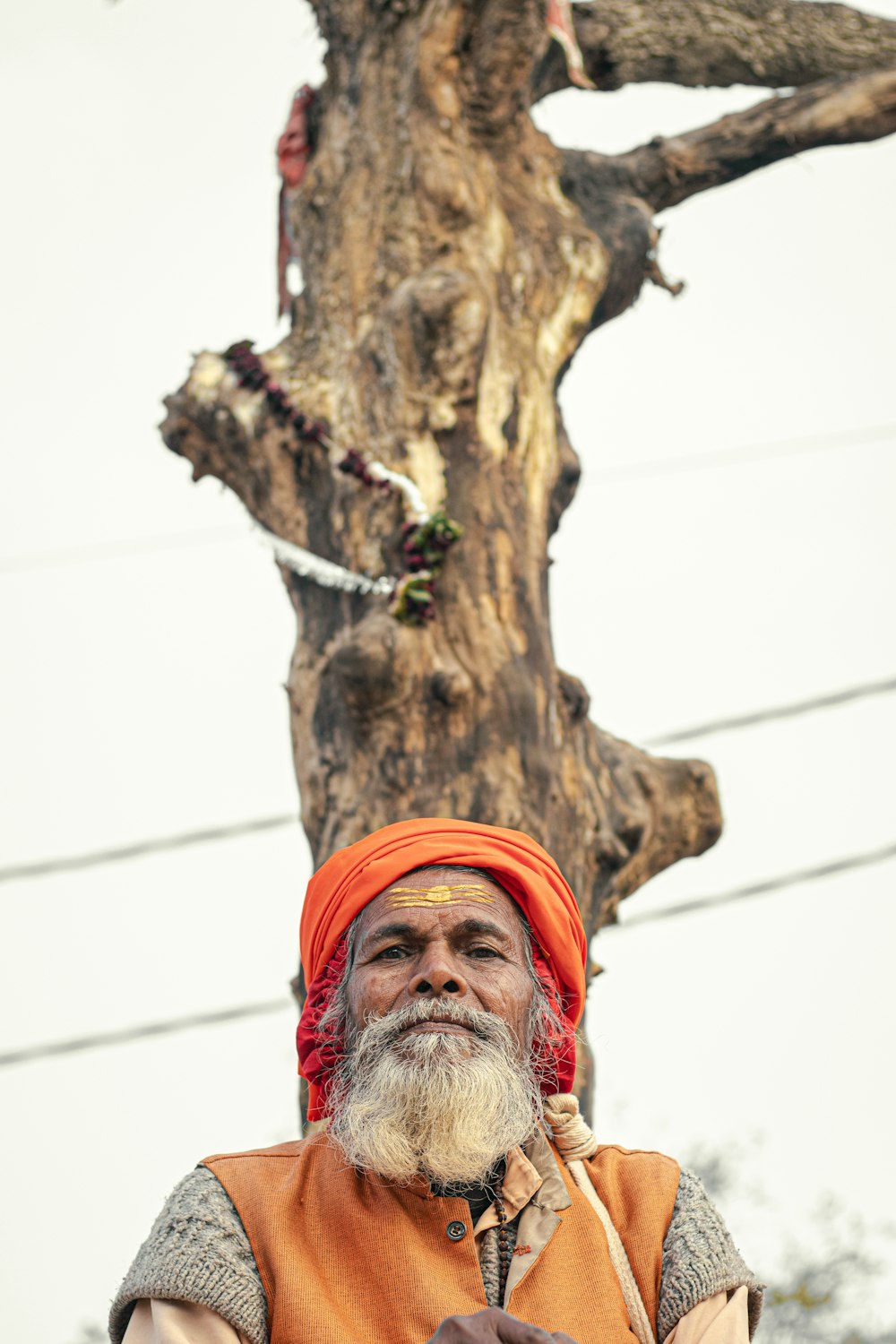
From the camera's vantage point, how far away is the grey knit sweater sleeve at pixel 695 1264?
2.22 metres

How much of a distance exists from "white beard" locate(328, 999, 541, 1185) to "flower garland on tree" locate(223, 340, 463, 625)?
1084 mm

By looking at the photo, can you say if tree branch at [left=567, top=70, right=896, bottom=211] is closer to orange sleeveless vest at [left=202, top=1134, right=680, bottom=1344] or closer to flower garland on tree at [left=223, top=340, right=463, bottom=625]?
flower garland on tree at [left=223, top=340, right=463, bottom=625]

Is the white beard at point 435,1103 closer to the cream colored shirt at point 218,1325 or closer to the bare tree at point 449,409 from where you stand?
the cream colored shirt at point 218,1325

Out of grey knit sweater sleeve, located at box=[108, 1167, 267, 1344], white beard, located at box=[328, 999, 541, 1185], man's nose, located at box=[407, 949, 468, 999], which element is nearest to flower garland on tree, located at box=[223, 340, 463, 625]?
man's nose, located at box=[407, 949, 468, 999]

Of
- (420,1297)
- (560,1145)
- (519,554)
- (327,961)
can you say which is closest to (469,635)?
(519,554)

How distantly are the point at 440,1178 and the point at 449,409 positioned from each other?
6.32ft

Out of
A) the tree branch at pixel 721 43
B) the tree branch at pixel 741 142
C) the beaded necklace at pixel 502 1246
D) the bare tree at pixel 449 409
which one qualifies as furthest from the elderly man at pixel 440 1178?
the tree branch at pixel 721 43

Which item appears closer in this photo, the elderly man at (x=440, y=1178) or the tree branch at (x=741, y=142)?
the elderly man at (x=440, y=1178)

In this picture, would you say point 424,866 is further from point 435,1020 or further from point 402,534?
point 402,534

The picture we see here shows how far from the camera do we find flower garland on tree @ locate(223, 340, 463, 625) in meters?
3.24

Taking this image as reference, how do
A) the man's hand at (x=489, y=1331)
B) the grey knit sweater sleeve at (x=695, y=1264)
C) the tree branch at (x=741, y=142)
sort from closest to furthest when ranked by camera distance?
the man's hand at (x=489, y=1331) < the grey knit sweater sleeve at (x=695, y=1264) < the tree branch at (x=741, y=142)

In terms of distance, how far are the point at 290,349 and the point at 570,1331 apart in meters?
2.64

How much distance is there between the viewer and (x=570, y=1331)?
2.16 m

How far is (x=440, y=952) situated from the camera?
258 cm
